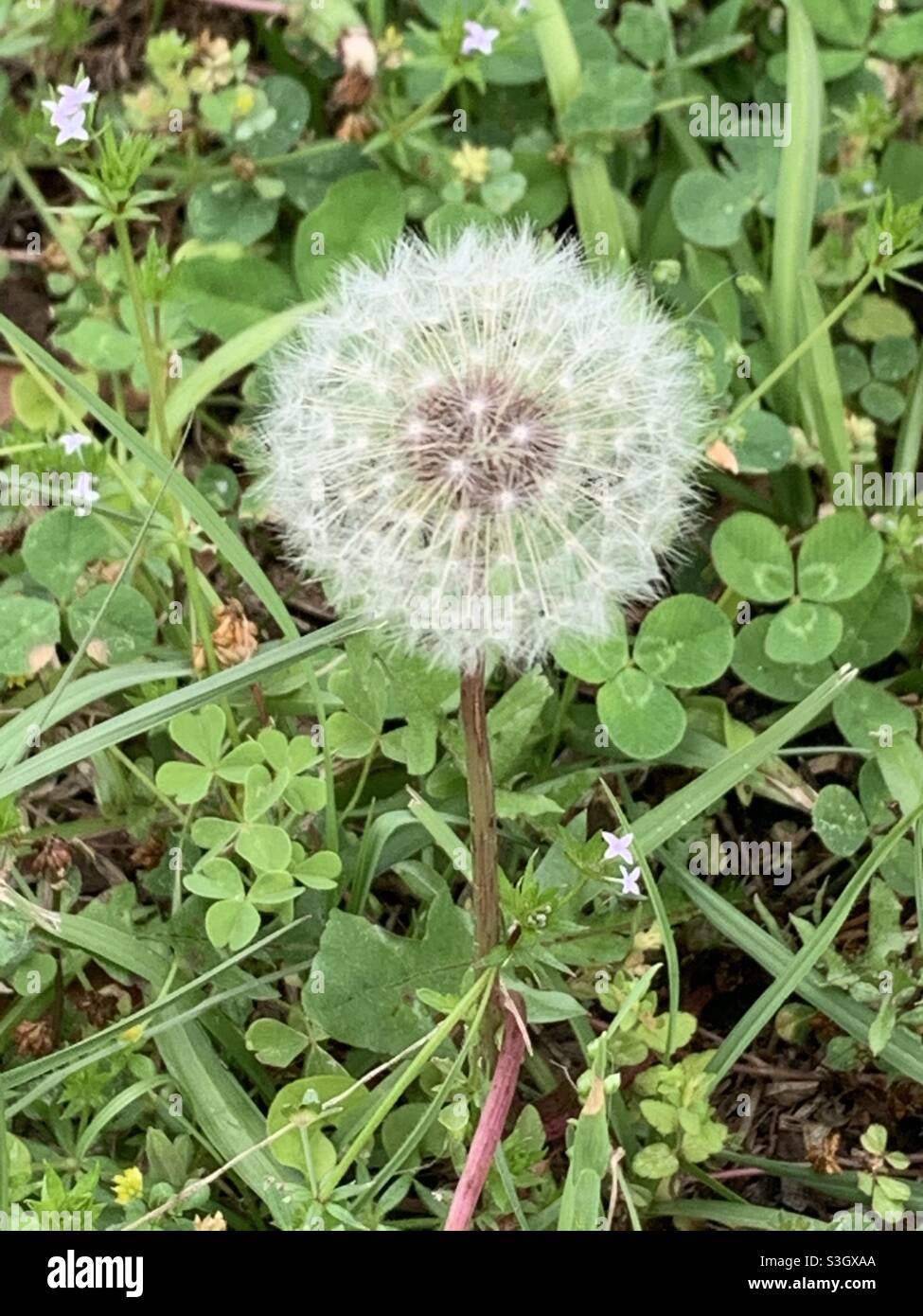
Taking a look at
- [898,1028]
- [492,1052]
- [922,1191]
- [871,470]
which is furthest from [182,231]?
[922,1191]

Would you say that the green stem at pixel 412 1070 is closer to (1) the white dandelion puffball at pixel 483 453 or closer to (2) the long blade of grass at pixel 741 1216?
(1) the white dandelion puffball at pixel 483 453

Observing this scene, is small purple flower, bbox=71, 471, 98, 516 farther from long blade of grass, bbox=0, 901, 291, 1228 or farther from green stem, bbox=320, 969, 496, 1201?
green stem, bbox=320, 969, 496, 1201

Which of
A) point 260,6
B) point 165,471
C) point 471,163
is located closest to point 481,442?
point 165,471

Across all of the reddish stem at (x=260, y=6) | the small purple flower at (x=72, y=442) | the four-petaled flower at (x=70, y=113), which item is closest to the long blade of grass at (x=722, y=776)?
the small purple flower at (x=72, y=442)

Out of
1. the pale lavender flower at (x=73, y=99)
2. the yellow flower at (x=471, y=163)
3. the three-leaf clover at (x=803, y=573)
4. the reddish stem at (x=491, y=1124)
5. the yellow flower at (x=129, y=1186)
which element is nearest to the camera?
the reddish stem at (x=491, y=1124)

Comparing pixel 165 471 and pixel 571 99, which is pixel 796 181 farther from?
pixel 165 471

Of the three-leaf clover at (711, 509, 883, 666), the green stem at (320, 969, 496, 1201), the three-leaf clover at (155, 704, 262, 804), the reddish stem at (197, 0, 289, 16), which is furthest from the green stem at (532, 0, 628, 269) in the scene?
the green stem at (320, 969, 496, 1201)

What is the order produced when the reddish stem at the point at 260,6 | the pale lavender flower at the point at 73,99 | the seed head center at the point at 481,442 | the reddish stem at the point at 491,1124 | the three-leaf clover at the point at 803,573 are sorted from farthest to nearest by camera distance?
the reddish stem at the point at 260,6
the three-leaf clover at the point at 803,573
the pale lavender flower at the point at 73,99
the reddish stem at the point at 491,1124
the seed head center at the point at 481,442

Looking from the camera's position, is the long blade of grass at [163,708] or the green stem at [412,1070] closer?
the green stem at [412,1070]
